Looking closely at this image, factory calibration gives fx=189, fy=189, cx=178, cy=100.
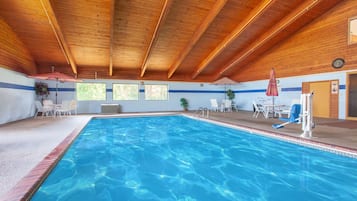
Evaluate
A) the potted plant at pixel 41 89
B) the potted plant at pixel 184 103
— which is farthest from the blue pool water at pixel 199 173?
the potted plant at pixel 184 103

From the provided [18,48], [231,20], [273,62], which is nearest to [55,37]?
[18,48]

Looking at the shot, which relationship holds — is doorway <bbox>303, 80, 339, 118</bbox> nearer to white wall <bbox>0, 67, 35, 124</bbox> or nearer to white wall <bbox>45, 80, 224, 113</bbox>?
white wall <bbox>45, 80, 224, 113</bbox>

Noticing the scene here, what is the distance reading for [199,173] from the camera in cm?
296

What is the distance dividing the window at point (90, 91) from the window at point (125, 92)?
631 mm

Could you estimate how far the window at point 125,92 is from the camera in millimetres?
10581

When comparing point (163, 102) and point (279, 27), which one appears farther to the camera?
point (163, 102)

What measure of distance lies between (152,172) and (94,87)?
853 centimetres

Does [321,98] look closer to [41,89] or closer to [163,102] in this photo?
[163,102]

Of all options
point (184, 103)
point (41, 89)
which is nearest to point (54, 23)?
point (41, 89)

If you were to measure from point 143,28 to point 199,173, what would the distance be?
5883 mm

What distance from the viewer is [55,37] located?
7.05 m

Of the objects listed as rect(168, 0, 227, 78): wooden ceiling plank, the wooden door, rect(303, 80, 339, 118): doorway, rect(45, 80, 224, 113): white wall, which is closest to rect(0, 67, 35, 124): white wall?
rect(45, 80, 224, 113): white wall

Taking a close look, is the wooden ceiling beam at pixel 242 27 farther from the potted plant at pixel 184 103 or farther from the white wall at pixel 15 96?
the white wall at pixel 15 96

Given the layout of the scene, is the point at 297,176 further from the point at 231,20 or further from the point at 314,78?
the point at 314,78
